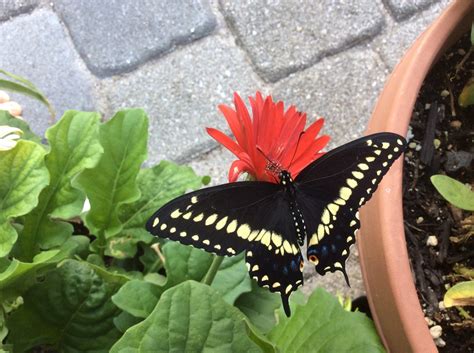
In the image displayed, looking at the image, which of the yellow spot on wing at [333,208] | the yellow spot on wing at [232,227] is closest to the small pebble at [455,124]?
the yellow spot on wing at [333,208]

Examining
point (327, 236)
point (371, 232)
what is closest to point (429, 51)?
point (371, 232)


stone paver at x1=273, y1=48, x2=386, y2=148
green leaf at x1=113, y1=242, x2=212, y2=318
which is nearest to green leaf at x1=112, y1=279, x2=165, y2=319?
green leaf at x1=113, y1=242, x2=212, y2=318

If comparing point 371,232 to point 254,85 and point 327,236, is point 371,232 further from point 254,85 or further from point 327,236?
point 254,85

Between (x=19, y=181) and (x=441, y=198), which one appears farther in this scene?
(x=441, y=198)

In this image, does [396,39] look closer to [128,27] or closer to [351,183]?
[128,27]

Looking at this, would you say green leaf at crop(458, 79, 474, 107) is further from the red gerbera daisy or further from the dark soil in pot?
the red gerbera daisy

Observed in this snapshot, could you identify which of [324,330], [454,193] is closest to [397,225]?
[454,193]

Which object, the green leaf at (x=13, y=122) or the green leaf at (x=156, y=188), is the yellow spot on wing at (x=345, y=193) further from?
the green leaf at (x=13, y=122)
